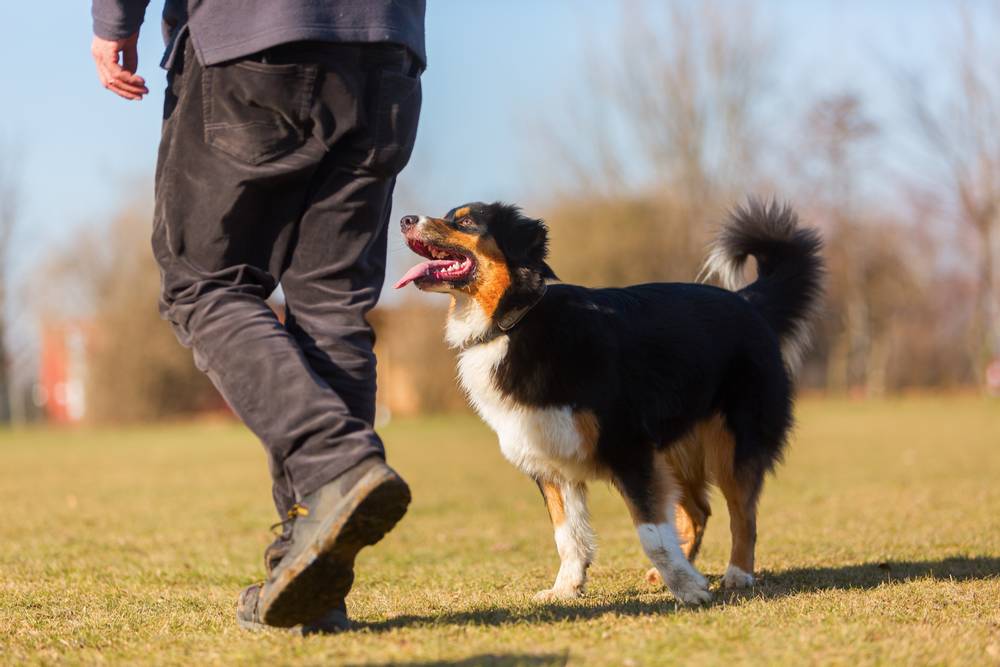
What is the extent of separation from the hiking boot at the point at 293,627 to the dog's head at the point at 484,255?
122cm

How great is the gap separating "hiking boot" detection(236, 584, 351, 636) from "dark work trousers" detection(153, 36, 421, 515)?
11.9 inches

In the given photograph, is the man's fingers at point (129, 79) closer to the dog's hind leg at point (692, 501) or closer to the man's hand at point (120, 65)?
the man's hand at point (120, 65)

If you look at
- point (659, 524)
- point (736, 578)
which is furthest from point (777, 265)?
point (659, 524)

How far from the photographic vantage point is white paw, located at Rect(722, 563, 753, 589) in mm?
4207

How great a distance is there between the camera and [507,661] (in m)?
2.65

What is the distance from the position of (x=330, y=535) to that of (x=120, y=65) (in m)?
1.42

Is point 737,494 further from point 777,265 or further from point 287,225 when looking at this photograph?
point 287,225

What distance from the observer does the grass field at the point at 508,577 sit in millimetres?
2861

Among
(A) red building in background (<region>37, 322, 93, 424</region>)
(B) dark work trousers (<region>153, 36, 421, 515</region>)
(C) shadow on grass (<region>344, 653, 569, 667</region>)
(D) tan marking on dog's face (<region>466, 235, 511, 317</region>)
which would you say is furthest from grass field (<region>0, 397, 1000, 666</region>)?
(A) red building in background (<region>37, 322, 93, 424</region>)

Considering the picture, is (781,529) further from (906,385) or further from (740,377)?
(906,385)

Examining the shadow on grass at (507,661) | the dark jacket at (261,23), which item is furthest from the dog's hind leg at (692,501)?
the dark jacket at (261,23)

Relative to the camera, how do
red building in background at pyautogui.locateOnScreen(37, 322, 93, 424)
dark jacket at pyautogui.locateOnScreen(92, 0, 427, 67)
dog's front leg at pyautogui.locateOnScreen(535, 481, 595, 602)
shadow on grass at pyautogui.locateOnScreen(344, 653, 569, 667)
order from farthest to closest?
red building in background at pyautogui.locateOnScreen(37, 322, 93, 424) → dog's front leg at pyautogui.locateOnScreen(535, 481, 595, 602) → dark jacket at pyautogui.locateOnScreen(92, 0, 427, 67) → shadow on grass at pyautogui.locateOnScreen(344, 653, 569, 667)

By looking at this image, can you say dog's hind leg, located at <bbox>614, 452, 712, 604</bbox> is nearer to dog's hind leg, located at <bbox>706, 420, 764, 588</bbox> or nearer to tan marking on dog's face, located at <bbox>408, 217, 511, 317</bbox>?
dog's hind leg, located at <bbox>706, 420, 764, 588</bbox>

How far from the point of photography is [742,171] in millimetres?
33312
